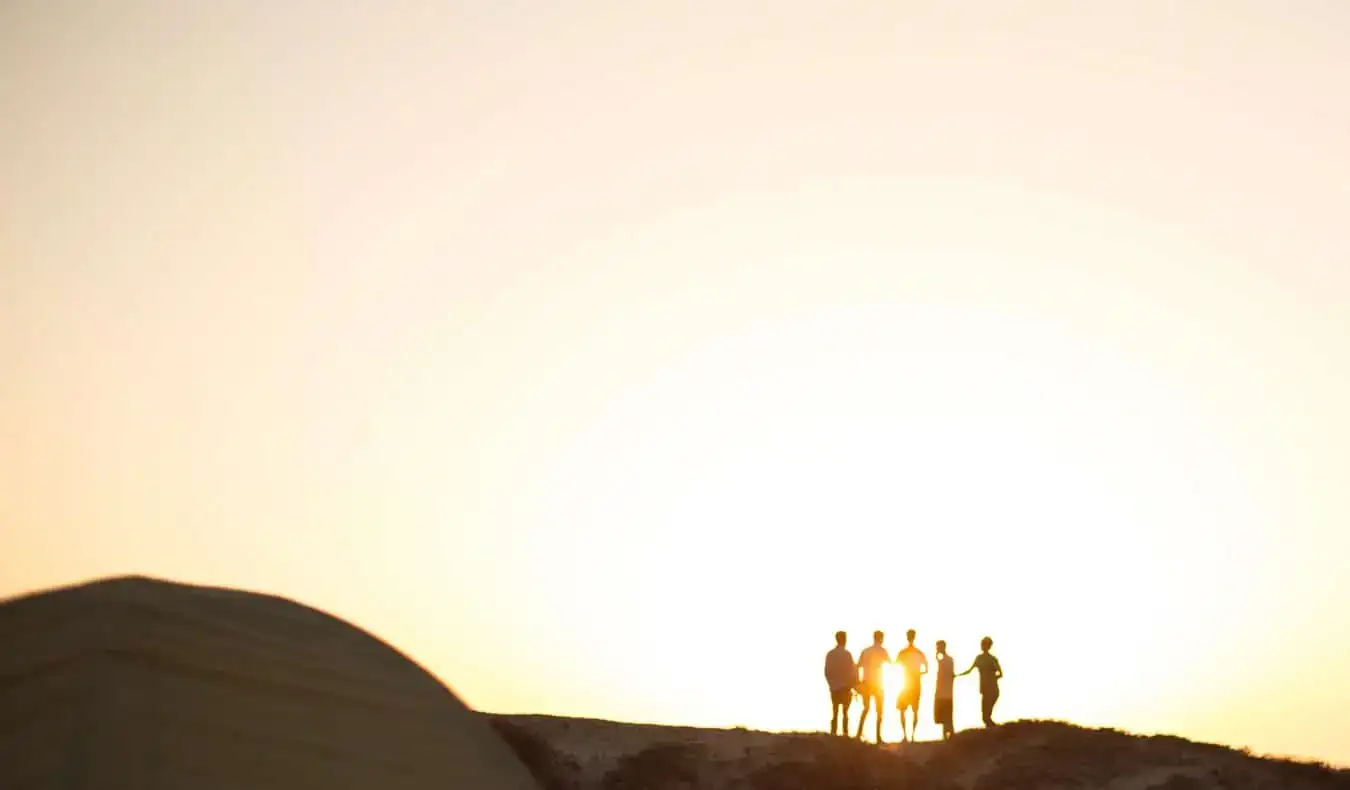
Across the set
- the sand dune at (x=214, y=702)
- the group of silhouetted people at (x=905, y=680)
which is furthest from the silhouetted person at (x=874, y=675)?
the sand dune at (x=214, y=702)

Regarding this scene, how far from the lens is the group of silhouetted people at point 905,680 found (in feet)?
70.6

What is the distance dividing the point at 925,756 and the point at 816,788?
2579 mm

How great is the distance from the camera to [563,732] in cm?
2172

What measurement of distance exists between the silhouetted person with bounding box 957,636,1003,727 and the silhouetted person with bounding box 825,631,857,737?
2391 mm

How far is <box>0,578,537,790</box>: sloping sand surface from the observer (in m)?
7.97

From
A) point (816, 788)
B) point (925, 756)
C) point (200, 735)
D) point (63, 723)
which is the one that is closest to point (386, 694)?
point (200, 735)

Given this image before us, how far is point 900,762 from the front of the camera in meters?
20.2

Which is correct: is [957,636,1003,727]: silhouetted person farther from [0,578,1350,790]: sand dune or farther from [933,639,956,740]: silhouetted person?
[0,578,1350,790]: sand dune

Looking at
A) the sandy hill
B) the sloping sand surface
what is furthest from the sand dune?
the sandy hill

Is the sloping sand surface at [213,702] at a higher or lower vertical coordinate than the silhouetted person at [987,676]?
lower

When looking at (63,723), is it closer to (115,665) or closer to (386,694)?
(115,665)

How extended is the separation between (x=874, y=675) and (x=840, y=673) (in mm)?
687

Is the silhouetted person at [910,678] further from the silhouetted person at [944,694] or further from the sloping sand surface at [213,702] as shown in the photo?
the sloping sand surface at [213,702]

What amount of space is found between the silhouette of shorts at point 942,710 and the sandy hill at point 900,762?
0.86 metres
